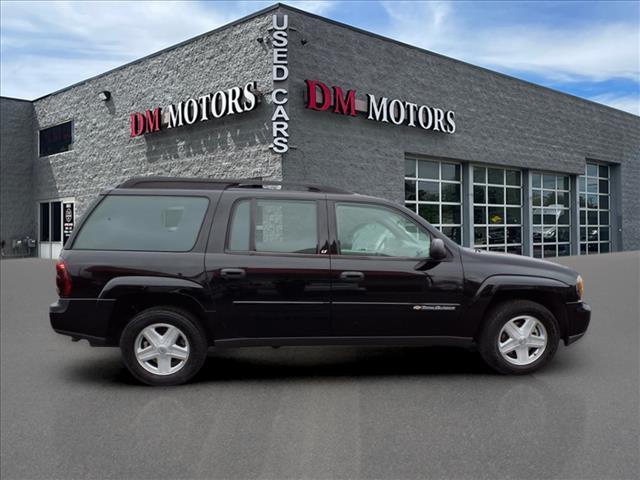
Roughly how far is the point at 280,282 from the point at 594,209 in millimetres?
25072

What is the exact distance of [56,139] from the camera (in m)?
23.6

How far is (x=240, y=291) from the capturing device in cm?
495

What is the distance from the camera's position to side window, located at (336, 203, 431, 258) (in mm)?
5211

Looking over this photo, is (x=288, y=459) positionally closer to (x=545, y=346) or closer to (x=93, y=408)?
(x=93, y=408)

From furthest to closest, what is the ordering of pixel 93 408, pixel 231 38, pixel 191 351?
pixel 231 38 → pixel 191 351 → pixel 93 408

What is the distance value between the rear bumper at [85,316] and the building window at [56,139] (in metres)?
19.7

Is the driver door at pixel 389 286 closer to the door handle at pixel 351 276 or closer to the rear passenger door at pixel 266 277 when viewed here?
the door handle at pixel 351 276

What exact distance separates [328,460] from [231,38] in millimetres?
13893

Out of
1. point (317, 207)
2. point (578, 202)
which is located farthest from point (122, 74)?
point (578, 202)

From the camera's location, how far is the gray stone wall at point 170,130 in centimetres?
1446

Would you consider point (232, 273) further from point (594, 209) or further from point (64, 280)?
point (594, 209)

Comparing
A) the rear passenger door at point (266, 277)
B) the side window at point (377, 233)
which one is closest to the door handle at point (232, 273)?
the rear passenger door at point (266, 277)

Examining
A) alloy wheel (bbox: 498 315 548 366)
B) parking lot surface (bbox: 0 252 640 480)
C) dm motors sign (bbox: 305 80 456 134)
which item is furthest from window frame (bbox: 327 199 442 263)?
dm motors sign (bbox: 305 80 456 134)

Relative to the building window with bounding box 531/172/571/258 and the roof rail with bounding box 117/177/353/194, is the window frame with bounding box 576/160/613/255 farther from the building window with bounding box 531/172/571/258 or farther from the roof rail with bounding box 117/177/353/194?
the roof rail with bounding box 117/177/353/194
